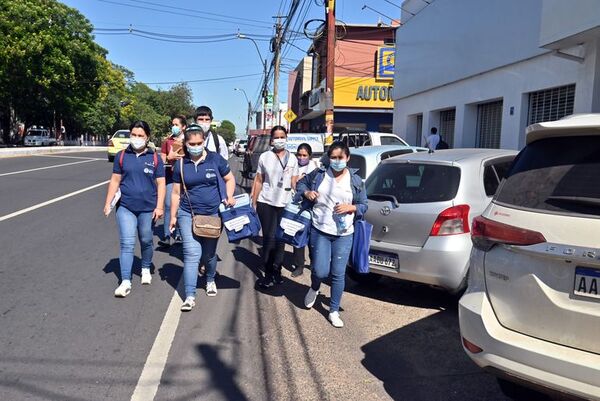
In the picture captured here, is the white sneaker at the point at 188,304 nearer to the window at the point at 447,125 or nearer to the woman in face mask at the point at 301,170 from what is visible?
the woman in face mask at the point at 301,170

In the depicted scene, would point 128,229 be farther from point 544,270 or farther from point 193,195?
point 544,270

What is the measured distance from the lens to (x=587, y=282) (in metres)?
2.67

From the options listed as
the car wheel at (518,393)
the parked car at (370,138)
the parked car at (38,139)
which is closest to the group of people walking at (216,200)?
the car wheel at (518,393)

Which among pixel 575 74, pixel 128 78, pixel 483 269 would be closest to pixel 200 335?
pixel 483 269

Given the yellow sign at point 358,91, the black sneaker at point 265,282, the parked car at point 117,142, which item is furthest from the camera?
the yellow sign at point 358,91

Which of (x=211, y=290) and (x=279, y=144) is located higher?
(x=279, y=144)

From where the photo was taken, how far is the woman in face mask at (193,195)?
5.23 meters

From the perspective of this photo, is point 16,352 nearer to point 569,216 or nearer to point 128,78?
point 569,216

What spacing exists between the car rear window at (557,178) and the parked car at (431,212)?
Answer: 185 centimetres

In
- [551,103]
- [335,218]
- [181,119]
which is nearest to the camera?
[335,218]

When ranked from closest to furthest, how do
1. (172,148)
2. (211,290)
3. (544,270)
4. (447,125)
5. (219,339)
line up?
1. (544,270)
2. (219,339)
3. (211,290)
4. (172,148)
5. (447,125)

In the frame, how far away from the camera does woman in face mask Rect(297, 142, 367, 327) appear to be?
16.1 ft

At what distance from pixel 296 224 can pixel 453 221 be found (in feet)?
5.08

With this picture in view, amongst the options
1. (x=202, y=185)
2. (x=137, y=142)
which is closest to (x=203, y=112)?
(x=137, y=142)
